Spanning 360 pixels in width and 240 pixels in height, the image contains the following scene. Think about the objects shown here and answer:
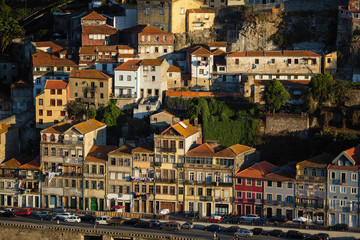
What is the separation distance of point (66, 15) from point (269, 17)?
1344 inches

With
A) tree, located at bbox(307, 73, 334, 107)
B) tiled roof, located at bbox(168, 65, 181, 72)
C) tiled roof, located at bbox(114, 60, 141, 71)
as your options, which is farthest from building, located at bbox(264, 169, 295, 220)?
tiled roof, located at bbox(114, 60, 141, 71)

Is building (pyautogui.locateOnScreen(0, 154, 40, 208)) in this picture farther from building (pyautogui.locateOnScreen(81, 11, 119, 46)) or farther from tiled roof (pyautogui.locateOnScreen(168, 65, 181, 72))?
building (pyautogui.locateOnScreen(81, 11, 119, 46))

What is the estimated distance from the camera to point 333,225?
122375mm

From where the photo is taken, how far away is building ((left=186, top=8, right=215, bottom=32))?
6068 inches

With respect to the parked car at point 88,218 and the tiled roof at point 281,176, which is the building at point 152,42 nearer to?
the parked car at point 88,218

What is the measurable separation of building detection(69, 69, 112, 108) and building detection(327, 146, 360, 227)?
35.6m

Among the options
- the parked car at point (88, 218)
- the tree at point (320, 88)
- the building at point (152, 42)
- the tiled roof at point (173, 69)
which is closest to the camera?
the parked car at point (88, 218)

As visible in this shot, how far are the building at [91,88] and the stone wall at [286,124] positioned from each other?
22.9 meters

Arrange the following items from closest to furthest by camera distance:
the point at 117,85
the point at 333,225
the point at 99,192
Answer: the point at 333,225
the point at 99,192
the point at 117,85

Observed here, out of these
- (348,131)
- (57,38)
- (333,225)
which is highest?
(57,38)

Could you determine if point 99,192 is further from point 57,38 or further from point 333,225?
point 57,38

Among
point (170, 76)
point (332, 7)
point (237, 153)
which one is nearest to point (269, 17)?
point (332, 7)

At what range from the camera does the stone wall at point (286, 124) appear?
134875 millimetres

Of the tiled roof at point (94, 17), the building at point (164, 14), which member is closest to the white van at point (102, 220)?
the building at point (164, 14)
